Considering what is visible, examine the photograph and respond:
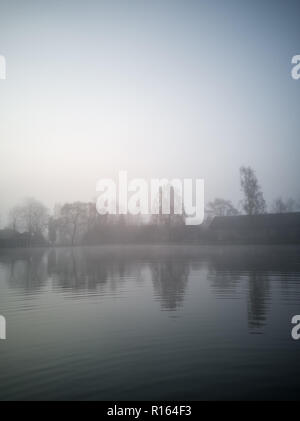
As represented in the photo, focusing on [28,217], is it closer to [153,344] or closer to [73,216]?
[73,216]

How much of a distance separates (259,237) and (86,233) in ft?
170

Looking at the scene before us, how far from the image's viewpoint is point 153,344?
384 inches

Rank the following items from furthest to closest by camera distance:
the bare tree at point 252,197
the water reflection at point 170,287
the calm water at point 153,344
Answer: the bare tree at point 252,197, the water reflection at point 170,287, the calm water at point 153,344

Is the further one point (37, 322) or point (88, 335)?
point (37, 322)

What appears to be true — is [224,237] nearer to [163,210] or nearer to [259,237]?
[259,237]

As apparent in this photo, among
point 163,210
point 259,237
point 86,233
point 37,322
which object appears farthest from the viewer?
point 86,233

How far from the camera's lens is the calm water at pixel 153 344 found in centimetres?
695

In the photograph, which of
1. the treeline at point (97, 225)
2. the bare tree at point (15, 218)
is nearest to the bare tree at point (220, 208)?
the treeline at point (97, 225)

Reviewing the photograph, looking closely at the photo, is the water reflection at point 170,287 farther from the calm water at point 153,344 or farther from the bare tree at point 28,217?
the bare tree at point 28,217

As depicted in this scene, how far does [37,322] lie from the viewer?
1256cm

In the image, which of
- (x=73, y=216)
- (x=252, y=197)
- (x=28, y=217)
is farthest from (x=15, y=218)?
(x=252, y=197)
